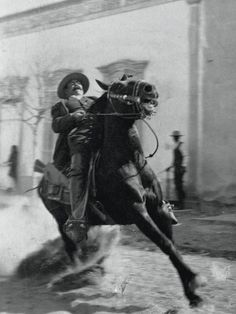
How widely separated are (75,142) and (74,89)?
667mm

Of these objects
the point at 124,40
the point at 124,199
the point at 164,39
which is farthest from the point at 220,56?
the point at 124,199

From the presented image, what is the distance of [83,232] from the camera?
335cm

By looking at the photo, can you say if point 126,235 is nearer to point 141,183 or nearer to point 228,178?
point 141,183

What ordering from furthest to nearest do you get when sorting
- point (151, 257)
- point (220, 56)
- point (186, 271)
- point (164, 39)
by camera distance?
point (220, 56) → point (164, 39) → point (151, 257) → point (186, 271)

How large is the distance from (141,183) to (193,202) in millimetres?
1891

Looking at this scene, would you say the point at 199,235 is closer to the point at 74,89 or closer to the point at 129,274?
the point at 129,274

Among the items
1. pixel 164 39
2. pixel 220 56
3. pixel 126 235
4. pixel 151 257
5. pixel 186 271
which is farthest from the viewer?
pixel 220 56

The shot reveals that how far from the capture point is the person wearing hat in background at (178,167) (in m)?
4.73

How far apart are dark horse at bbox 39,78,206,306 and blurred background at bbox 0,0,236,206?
4.30 feet

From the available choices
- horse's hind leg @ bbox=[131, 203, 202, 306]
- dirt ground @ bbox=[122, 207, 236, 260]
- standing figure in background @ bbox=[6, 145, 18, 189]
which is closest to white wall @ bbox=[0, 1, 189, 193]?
dirt ground @ bbox=[122, 207, 236, 260]

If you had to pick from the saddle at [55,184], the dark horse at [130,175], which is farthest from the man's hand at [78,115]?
the saddle at [55,184]

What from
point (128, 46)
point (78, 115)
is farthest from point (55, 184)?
point (128, 46)

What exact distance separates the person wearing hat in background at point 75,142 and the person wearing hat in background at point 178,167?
4.47 ft

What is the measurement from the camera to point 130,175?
3.12 metres
